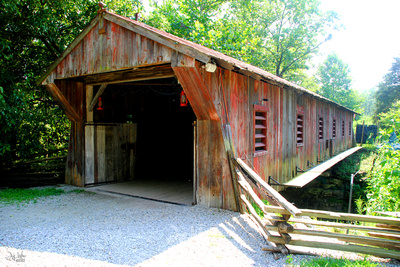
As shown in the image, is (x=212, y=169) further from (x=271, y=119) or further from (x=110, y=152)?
(x=110, y=152)

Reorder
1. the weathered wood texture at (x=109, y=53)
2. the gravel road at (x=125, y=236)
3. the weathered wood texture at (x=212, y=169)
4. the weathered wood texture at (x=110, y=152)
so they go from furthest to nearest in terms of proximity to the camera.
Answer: the weathered wood texture at (x=110, y=152) → the weathered wood texture at (x=212, y=169) → the weathered wood texture at (x=109, y=53) → the gravel road at (x=125, y=236)

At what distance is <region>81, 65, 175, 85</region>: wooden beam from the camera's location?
6.40 meters

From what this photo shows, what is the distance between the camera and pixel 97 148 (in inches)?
331

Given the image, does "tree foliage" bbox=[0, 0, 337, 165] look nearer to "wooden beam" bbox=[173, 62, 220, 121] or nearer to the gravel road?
the gravel road

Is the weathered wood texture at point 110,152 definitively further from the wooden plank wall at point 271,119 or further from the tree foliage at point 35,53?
the wooden plank wall at point 271,119

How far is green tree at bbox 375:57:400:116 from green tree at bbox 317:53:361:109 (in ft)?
9.65

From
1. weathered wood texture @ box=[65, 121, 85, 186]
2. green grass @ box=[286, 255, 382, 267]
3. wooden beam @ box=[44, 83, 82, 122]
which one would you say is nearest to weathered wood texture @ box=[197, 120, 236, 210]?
green grass @ box=[286, 255, 382, 267]

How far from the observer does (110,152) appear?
28.7ft

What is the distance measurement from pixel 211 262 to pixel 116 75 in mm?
5191

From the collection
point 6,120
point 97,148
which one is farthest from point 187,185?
point 6,120

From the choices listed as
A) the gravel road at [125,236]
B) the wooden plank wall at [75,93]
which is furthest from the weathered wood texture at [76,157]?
the gravel road at [125,236]

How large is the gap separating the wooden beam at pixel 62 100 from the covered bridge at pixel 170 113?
29mm

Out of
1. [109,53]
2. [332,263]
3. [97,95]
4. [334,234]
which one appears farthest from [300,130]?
[332,263]

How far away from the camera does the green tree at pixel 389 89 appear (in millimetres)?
38719
